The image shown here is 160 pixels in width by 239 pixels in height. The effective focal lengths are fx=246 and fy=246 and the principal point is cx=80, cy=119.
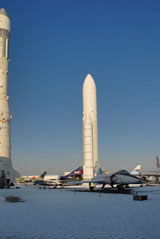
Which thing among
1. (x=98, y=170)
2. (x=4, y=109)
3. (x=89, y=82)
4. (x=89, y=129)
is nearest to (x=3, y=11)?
(x=4, y=109)

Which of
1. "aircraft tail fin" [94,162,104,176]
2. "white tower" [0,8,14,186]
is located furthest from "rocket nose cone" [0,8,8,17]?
"aircraft tail fin" [94,162,104,176]

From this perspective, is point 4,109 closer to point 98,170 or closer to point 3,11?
point 3,11

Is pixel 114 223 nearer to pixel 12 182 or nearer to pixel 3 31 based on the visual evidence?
pixel 12 182

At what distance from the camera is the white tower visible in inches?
2199

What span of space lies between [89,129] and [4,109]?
69.4ft

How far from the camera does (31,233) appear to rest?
9320 millimetres

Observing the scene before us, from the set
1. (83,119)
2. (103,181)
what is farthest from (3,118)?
(103,181)

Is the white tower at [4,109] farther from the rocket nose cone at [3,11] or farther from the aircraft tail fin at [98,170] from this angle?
the aircraft tail fin at [98,170]

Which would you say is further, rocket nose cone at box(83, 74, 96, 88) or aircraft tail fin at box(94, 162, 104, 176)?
rocket nose cone at box(83, 74, 96, 88)

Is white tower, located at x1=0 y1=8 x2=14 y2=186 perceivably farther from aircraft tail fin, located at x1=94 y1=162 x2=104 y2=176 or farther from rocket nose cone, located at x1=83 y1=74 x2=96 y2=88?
rocket nose cone, located at x1=83 y1=74 x2=96 y2=88

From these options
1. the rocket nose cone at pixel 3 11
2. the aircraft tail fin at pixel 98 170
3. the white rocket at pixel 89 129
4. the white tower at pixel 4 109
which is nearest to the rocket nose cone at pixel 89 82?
the white rocket at pixel 89 129

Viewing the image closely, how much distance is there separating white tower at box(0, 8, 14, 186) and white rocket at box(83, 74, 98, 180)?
18275mm

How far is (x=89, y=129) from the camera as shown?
2456 inches

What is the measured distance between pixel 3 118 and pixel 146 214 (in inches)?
1916
